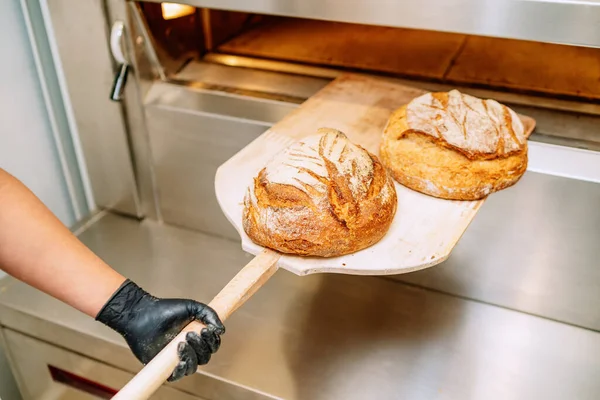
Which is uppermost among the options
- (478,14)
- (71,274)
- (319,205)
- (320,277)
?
(478,14)

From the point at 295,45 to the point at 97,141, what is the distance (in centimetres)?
56

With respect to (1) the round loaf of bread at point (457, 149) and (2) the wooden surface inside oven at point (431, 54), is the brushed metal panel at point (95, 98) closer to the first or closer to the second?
(2) the wooden surface inside oven at point (431, 54)

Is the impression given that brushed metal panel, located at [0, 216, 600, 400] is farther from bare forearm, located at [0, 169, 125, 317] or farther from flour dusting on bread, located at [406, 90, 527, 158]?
flour dusting on bread, located at [406, 90, 527, 158]

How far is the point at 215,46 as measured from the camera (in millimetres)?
1385

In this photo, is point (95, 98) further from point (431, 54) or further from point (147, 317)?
point (431, 54)

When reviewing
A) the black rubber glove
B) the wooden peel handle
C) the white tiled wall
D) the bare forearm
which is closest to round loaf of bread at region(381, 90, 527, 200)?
the wooden peel handle

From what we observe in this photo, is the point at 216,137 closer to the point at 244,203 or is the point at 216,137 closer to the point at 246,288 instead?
the point at 244,203

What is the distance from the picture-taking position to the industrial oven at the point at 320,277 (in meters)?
0.95

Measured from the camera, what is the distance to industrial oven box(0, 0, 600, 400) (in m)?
0.95

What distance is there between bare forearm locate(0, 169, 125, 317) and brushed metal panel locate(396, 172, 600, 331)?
2.30 ft

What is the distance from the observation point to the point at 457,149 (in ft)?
2.71

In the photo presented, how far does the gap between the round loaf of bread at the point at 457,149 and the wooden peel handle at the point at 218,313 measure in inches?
11.0

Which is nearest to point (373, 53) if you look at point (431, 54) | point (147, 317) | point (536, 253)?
point (431, 54)

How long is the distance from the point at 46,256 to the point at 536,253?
2.92 ft
